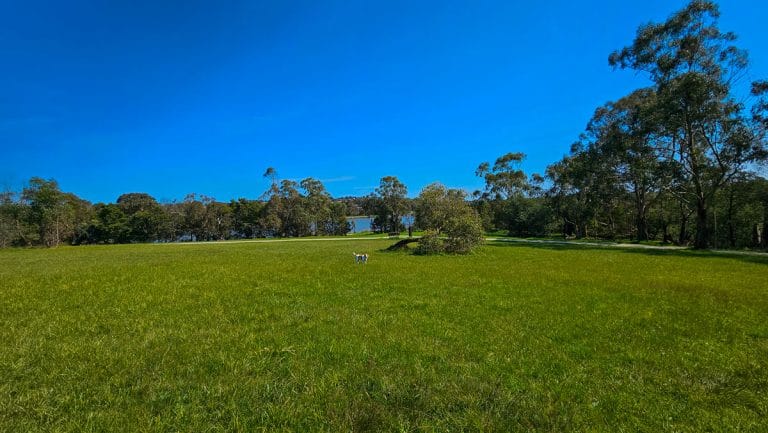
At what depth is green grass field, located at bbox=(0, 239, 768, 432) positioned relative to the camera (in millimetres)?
3674

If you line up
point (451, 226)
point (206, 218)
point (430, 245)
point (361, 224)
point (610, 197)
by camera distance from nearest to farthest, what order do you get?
point (430, 245) < point (451, 226) < point (610, 197) < point (206, 218) < point (361, 224)

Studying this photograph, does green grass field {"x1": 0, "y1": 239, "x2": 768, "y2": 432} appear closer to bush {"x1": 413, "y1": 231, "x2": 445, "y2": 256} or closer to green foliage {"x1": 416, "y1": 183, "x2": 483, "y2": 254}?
bush {"x1": 413, "y1": 231, "x2": 445, "y2": 256}

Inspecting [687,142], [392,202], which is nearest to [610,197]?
[687,142]

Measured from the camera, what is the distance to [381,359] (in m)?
5.16

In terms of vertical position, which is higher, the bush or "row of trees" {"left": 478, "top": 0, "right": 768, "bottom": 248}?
"row of trees" {"left": 478, "top": 0, "right": 768, "bottom": 248}

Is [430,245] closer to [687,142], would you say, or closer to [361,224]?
[687,142]

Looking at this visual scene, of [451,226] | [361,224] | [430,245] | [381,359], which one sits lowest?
[381,359]

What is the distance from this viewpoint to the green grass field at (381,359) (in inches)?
145

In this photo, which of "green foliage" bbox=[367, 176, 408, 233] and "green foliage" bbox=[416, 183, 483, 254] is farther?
"green foliage" bbox=[367, 176, 408, 233]

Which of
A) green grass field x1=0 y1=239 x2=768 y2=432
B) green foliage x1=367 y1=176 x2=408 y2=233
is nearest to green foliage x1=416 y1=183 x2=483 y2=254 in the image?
green grass field x1=0 y1=239 x2=768 y2=432

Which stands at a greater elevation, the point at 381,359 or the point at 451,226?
the point at 451,226

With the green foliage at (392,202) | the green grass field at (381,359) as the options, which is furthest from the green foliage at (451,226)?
the green foliage at (392,202)

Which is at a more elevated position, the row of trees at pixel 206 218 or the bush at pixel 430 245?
the row of trees at pixel 206 218

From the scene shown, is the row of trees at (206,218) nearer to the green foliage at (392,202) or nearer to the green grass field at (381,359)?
the green foliage at (392,202)
